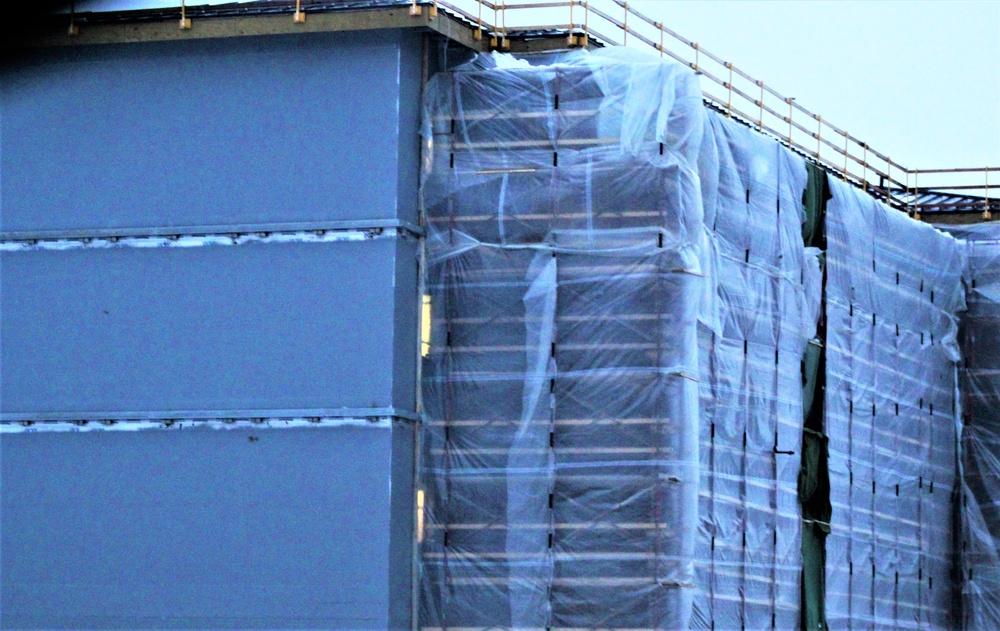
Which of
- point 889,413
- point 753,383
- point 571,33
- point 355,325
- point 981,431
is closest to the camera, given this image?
point 355,325

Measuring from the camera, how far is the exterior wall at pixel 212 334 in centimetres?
2961

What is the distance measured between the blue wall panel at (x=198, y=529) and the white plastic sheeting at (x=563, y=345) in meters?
1.38

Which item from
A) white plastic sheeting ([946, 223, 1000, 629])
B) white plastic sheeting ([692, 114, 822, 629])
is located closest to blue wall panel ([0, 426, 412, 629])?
white plastic sheeting ([692, 114, 822, 629])

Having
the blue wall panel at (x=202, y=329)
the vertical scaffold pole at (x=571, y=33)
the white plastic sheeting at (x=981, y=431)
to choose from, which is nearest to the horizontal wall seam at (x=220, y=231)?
the blue wall panel at (x=202, y=329)

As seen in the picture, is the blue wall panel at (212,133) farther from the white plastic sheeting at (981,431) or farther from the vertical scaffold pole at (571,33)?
the white plastic sheeting at (981,431)

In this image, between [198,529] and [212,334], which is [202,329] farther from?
[198,529]

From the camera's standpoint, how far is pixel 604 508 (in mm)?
29938

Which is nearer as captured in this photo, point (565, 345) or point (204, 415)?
point (204, 415)

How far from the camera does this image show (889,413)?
39062 millimetres

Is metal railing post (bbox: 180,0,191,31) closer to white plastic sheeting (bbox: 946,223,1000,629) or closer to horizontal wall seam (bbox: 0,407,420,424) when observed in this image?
horizontal wall seam (bbox: 0,407,420,424)

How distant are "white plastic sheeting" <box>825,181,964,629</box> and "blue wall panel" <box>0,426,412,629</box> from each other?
10.4 metres

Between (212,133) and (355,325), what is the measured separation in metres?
3.79

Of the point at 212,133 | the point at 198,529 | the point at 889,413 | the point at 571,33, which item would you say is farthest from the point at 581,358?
the point at 889,413

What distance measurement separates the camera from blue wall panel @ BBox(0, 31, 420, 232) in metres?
30.4
